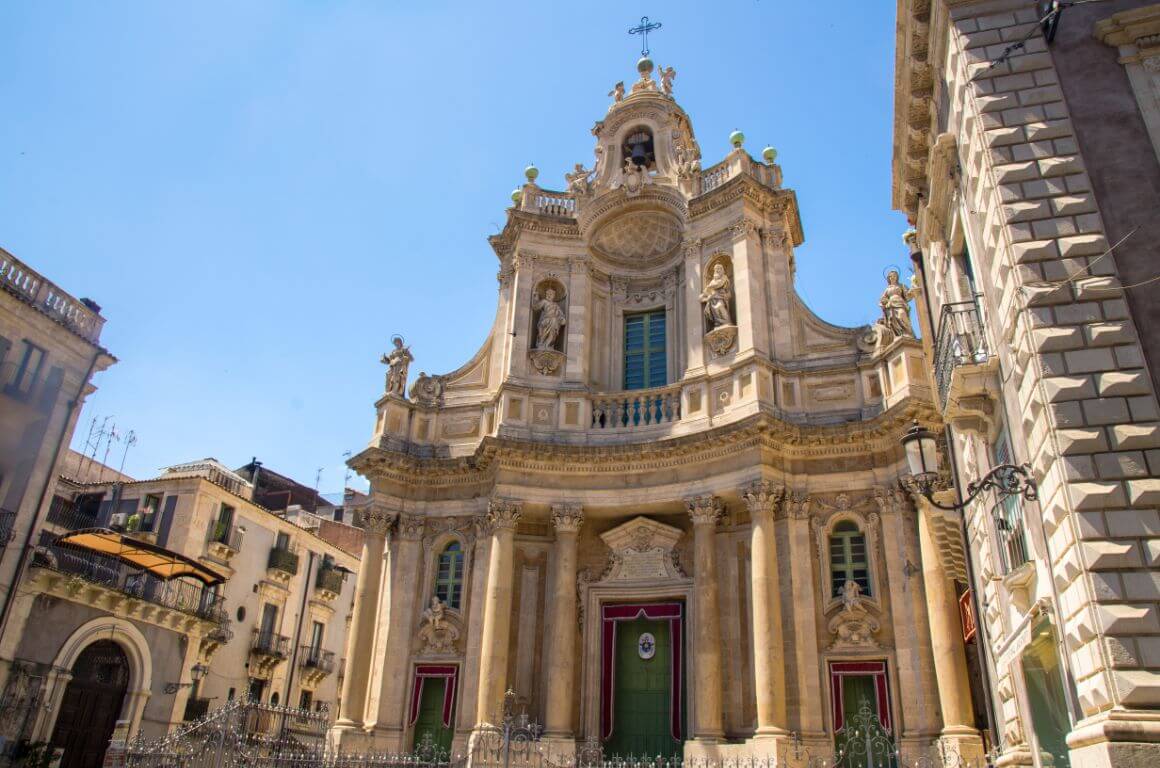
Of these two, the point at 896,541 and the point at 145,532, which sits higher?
the point at 145,532

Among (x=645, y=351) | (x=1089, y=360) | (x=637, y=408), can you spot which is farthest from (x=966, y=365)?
(x=645, y=351)

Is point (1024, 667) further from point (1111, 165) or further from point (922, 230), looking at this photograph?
point (922, 230)

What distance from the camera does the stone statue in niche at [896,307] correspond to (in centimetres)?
1944

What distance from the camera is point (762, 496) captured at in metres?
18.6

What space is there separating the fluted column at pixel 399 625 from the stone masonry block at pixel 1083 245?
53.6 ft

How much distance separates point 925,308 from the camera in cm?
1473

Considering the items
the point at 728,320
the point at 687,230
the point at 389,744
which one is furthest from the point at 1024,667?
the point at 687,230

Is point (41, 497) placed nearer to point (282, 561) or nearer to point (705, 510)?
point (282, 561)

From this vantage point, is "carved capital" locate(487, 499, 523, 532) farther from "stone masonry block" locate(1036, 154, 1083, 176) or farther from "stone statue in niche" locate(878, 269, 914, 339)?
"stone masonry block" locate(1036, 154, 1083, 176)

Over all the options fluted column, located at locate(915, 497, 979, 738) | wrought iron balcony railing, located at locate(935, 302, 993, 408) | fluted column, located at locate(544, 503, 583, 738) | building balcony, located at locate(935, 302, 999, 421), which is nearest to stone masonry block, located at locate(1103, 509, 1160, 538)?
building balcony, located at locate(935, 302, 999, 421)

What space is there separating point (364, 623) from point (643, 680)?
21.7 ft

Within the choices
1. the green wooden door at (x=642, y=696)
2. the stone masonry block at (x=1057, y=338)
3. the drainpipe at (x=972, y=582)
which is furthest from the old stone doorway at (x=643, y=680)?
the stone masonry block at (x=1057, y=338)

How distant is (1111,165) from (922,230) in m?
4.95

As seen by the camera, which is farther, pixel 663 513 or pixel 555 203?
pixel 555 203
